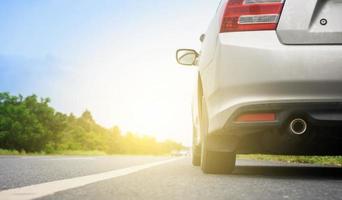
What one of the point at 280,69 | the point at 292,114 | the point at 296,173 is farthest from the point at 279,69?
the point at 296,173

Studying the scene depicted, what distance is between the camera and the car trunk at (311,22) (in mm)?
3949

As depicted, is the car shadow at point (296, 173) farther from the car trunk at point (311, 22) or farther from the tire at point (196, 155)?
the car trunk at point (311, 22)

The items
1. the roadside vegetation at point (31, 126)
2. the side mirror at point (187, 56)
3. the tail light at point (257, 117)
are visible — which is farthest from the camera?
the roadside vegetation at point (31, 126)

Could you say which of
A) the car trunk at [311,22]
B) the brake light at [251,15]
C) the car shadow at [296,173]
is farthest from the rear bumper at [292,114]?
the car shadow at [296,173]

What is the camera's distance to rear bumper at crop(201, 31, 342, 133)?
3893 mm

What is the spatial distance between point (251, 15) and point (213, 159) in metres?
1.54

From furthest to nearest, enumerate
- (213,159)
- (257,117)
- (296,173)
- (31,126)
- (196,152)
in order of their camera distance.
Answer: (31,126) < (196,152) < (296,173) < (213,159) < (257,117)

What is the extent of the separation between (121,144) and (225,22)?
14074 centimetres

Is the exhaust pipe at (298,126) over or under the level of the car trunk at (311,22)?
under

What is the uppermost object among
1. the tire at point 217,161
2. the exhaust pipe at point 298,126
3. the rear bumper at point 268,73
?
the rear bumper at point 268,73

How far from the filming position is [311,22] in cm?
402

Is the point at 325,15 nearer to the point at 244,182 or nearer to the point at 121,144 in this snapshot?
the point at 244,182

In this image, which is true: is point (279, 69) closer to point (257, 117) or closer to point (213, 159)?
point (257, 117)

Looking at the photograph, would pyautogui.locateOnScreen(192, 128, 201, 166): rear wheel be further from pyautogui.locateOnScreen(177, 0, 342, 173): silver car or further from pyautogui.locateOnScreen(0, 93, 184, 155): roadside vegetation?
pyautogui.locateOnScreen(0, 93, 184, 155): roadside vegetation
